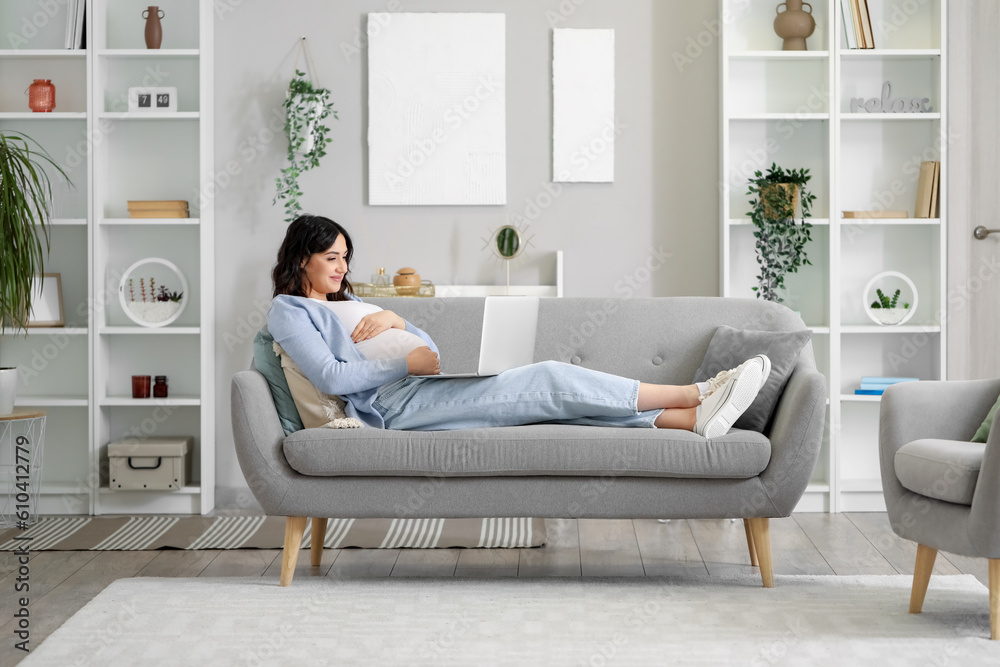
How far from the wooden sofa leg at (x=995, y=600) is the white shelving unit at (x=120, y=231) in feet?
9.42

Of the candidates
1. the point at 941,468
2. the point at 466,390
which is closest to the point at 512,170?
the point at 466,390

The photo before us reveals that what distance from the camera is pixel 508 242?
12.4ft

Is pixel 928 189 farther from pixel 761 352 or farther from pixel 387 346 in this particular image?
pixel 387 346

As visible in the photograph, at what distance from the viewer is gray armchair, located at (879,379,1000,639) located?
6.48 feet

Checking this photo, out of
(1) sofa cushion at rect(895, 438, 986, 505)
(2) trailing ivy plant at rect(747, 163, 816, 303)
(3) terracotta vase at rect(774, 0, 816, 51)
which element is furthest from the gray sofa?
(3) terracotta vase at rect(774, 0, 816, 51)

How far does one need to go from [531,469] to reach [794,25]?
2.39m

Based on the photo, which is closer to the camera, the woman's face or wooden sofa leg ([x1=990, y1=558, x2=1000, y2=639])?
wooden sofa leg ([x1=990, y1=558, x2=1000, y2=639])

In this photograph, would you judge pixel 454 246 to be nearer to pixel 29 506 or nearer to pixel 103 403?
pixel 103 403

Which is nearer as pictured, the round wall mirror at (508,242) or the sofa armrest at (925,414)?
the sofa armrest at (925,414)

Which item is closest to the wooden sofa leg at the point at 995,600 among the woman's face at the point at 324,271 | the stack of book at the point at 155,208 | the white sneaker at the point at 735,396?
the white sneaker at the point at 735,396

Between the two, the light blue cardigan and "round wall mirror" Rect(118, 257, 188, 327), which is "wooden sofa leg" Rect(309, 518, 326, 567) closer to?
the light blue cardigan

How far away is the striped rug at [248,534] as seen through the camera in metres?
3.06

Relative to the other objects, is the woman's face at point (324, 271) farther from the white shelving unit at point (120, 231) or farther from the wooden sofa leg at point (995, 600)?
the wooden sofa leg at point (995, 600)

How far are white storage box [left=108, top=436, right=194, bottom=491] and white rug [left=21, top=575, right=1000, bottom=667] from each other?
111cm
